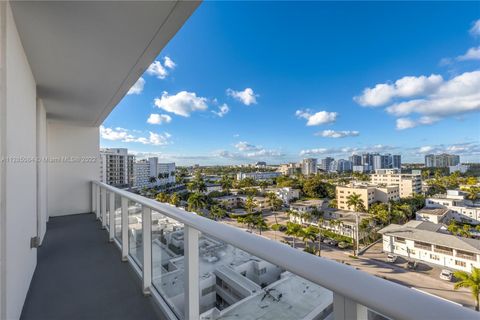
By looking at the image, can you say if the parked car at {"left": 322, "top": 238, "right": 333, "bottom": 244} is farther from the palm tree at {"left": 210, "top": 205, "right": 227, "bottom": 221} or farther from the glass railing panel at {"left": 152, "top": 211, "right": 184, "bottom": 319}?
the glass railing panel at {"left": 152, "top": 211, "right": 184, "bottom": 319}

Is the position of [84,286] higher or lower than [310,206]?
higher

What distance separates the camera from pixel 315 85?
1619 centimetres

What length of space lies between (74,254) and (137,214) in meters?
1.47

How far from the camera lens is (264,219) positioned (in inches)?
312

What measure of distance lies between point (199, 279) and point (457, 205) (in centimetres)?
451

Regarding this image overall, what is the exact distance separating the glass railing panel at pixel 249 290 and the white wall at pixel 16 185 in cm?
133

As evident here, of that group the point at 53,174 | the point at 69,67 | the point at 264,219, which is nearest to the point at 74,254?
the point at 69,67

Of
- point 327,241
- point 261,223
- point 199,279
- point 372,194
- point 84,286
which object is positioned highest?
point 199,279

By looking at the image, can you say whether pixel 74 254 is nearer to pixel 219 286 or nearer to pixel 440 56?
pixel 219 286

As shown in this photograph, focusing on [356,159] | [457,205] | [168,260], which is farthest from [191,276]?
[356,159]

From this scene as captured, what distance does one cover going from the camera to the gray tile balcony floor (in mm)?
1787

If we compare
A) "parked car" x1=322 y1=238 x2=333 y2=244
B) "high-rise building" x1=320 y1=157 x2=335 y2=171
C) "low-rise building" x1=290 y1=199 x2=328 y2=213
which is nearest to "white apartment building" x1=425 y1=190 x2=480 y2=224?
"parked car" x1=322 y1=238 x2=333 y2=244

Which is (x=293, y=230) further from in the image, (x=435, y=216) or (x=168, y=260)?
(x=168, y=260)

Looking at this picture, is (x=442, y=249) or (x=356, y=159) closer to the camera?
(x=442, y=249)
